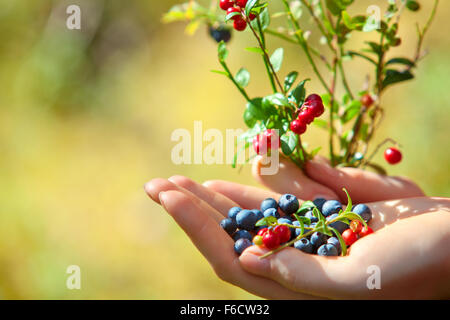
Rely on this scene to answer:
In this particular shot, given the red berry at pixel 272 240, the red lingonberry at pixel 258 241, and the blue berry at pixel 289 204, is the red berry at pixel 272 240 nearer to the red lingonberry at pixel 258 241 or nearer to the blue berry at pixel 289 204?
the red lingonberry at pixel 258 241

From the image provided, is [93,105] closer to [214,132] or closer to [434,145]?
[214,132]

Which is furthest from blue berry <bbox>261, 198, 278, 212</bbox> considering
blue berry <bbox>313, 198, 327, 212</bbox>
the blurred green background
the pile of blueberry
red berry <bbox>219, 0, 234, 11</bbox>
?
the blurred green background

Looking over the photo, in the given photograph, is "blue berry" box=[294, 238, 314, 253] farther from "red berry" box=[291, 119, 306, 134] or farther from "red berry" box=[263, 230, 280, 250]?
"red berry" box=[291, 119, 306, 134]

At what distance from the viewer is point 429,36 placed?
2.41m

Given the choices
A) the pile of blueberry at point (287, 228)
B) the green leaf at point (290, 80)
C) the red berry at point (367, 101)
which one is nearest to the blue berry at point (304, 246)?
the pile of blueberry at point (287, 228)

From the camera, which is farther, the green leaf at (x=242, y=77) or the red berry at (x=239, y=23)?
the green leaf at (x=242, y=77)

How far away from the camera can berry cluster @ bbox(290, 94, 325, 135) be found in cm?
93

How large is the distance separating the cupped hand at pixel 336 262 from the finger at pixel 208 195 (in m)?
0.13

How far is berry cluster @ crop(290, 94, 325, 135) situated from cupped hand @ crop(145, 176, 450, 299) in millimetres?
253

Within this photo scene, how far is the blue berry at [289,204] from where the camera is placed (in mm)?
1057

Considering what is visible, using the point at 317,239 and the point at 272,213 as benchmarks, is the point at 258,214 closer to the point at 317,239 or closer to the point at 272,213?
the point at 272,213

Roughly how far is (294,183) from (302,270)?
0.40 m

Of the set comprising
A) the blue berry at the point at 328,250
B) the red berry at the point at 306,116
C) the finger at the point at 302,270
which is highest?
the red berry at the point at 306,116
